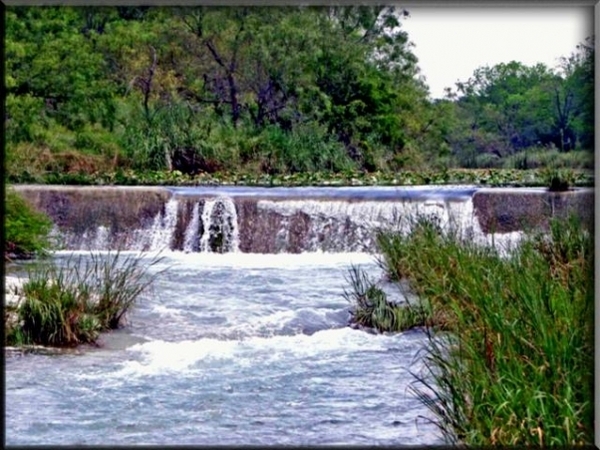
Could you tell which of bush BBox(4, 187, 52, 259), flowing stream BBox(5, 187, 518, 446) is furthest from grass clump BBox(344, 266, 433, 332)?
bush BBox(4, 187, 52, 259)

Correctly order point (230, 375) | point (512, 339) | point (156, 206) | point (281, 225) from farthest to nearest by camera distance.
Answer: point (281, 225), point (156, 206), point (230, 375), point (512, 339)

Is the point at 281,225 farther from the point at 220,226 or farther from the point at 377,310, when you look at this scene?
the point at 377,310

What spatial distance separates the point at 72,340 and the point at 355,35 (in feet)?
6.04

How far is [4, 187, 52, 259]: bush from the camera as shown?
469 cm

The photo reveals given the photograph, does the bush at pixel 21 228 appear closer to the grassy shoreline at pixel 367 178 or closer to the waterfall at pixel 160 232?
the grassy shoreline at pixel 367 178

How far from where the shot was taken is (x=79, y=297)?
4809 mm

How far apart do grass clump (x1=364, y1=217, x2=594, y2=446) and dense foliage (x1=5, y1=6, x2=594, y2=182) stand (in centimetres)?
43

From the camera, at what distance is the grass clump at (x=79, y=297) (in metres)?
4.74

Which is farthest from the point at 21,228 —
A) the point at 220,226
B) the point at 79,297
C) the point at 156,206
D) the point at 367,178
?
the point at 367,178

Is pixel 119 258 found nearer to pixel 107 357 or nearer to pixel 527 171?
pixel 107 357

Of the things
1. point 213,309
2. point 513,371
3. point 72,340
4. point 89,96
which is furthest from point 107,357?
point 513,371

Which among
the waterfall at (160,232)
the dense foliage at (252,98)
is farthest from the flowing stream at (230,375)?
the dense foliage at (252,98)

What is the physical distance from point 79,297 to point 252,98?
1.18 metres

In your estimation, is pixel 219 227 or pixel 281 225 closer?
pixel 281 225
